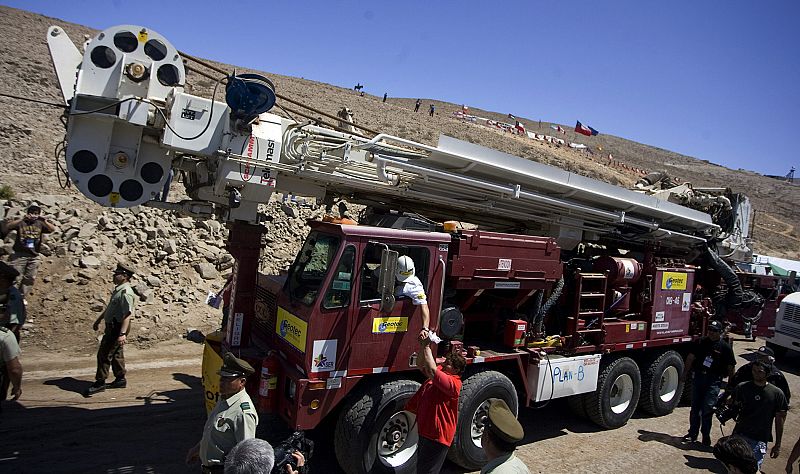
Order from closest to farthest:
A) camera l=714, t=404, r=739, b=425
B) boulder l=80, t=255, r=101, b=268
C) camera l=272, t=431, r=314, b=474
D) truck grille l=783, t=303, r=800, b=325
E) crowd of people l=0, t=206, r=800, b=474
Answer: crowd of people l=0, t=206, r=800, b=474 < camera l=272, t=431, r=314, b=474 < camera l=714, t=404, r=739, b=425 < boulder l=80, t=255, r=101, b=268 < truck grille l=783, t=303, r=800, b=325

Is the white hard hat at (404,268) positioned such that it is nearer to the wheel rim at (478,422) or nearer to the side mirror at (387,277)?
the side mirror at (387,277)

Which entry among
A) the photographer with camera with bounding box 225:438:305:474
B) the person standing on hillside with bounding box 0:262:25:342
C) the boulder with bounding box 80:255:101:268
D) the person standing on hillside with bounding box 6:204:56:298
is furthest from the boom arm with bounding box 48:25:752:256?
the boulder with bounding box 80:255:101:268

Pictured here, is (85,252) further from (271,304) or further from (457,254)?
(457,254)

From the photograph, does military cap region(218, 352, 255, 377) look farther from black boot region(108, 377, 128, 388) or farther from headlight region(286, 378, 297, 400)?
black boot region(108, 377, 128, 388)

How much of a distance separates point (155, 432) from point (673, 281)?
25.6ft

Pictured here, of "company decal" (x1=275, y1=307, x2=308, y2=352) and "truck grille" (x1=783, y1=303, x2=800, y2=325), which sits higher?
"truck grille" (x1=783, y1=303, x2=800, y2=325)

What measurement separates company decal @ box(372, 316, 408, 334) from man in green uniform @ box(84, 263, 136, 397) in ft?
12.9

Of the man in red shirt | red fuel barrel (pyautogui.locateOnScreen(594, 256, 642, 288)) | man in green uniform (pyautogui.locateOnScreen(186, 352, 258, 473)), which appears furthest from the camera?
red fuel barrel (pyautogui.locateOnScreen(594, 256, 642, 288))

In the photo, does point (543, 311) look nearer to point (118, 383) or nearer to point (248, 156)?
point (248, 156)

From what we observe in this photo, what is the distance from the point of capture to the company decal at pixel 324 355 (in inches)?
186

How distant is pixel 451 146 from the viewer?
5.59 meters

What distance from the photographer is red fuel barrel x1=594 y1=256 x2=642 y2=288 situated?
755 cm

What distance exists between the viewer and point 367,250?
5.06 meters

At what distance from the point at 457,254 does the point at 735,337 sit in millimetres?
14787
